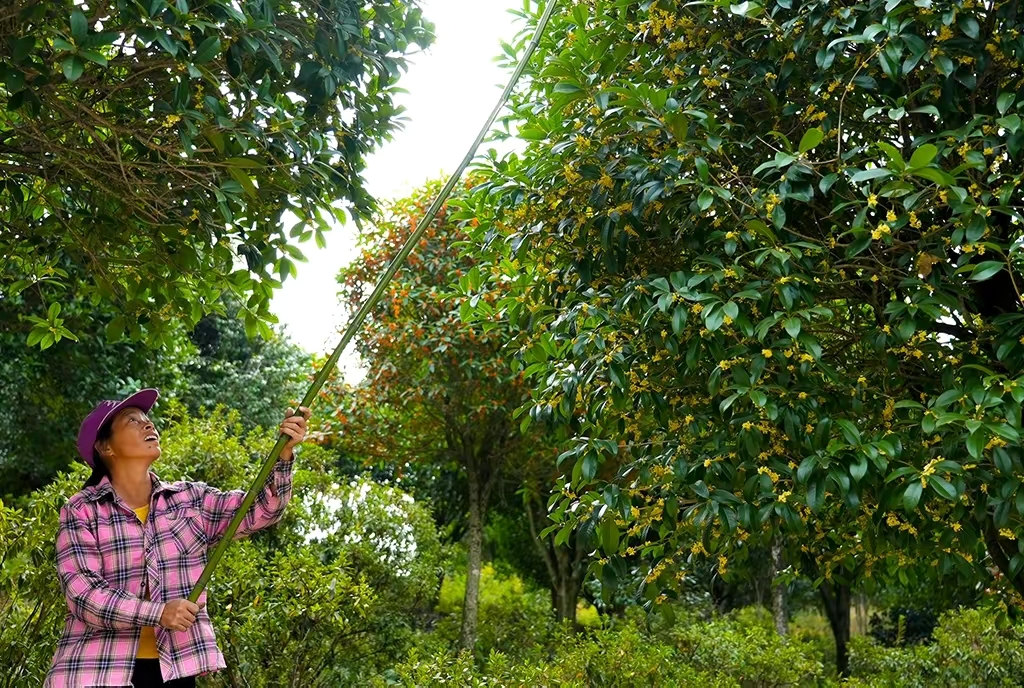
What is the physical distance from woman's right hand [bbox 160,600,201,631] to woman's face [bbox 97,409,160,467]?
0.53 m

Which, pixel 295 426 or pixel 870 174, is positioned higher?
pixel 870 174

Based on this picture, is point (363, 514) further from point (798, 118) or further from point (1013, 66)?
point (1013, 66)

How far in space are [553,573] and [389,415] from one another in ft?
9.80

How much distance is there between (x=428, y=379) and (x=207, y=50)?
514 cm

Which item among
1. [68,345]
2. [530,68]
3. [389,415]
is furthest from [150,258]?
[68,345]

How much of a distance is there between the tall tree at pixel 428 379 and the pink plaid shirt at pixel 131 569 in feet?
13.3

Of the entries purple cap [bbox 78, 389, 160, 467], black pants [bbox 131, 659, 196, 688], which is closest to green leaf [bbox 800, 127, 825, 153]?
purple cap [bbox 78, 389, 160, 467]

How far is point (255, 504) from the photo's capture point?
116 inches

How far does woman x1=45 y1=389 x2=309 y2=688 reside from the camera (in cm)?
269

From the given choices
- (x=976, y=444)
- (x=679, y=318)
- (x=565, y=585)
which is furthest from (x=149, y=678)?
(x=565, y=585)

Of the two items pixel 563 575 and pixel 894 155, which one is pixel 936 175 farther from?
pixel 563 575

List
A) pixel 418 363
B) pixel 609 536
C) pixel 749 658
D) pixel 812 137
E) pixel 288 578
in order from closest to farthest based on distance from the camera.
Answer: pixel 812 137 < pixel 609 536 < pixel 288 578 < pixel 749 658 < pixel 418 363

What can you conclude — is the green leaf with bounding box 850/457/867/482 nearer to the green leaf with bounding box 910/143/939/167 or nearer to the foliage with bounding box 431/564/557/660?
Result: the green leaf with bounding box 910/143/939/167

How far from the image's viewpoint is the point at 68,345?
9.62m
